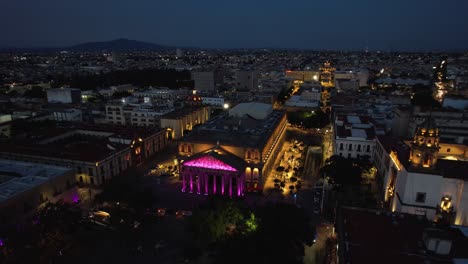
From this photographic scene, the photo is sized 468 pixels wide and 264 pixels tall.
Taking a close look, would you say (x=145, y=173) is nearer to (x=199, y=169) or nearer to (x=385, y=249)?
(x=199, y=169)

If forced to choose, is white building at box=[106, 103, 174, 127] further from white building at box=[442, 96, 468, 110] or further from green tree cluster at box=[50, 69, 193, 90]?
white building at box=[442, 96, 468, 110]

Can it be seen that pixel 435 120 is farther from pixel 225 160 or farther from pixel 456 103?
pixel 225 160

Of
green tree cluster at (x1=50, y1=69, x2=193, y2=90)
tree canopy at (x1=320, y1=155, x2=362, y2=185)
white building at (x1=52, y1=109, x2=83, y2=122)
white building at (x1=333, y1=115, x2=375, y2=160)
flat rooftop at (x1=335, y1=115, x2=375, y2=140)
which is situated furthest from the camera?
green tree cluster at (x1=50, y1=69, x2=193, y2=90)

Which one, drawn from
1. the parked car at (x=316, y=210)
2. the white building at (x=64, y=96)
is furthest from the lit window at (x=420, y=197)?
the white building at (x=64, y=96)

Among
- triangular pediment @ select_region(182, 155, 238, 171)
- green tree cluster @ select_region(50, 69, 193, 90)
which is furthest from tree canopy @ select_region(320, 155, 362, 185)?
green tree cluster @ select_region(50, 69, 193, 90)

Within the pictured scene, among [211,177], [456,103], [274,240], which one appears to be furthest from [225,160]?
[456,103]

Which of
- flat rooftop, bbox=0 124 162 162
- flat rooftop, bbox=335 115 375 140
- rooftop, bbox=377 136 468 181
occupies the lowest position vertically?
flat rooftop, bbox=0 124 162 162

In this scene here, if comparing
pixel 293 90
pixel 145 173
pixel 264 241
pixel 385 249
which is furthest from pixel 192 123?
pixel 293 90
